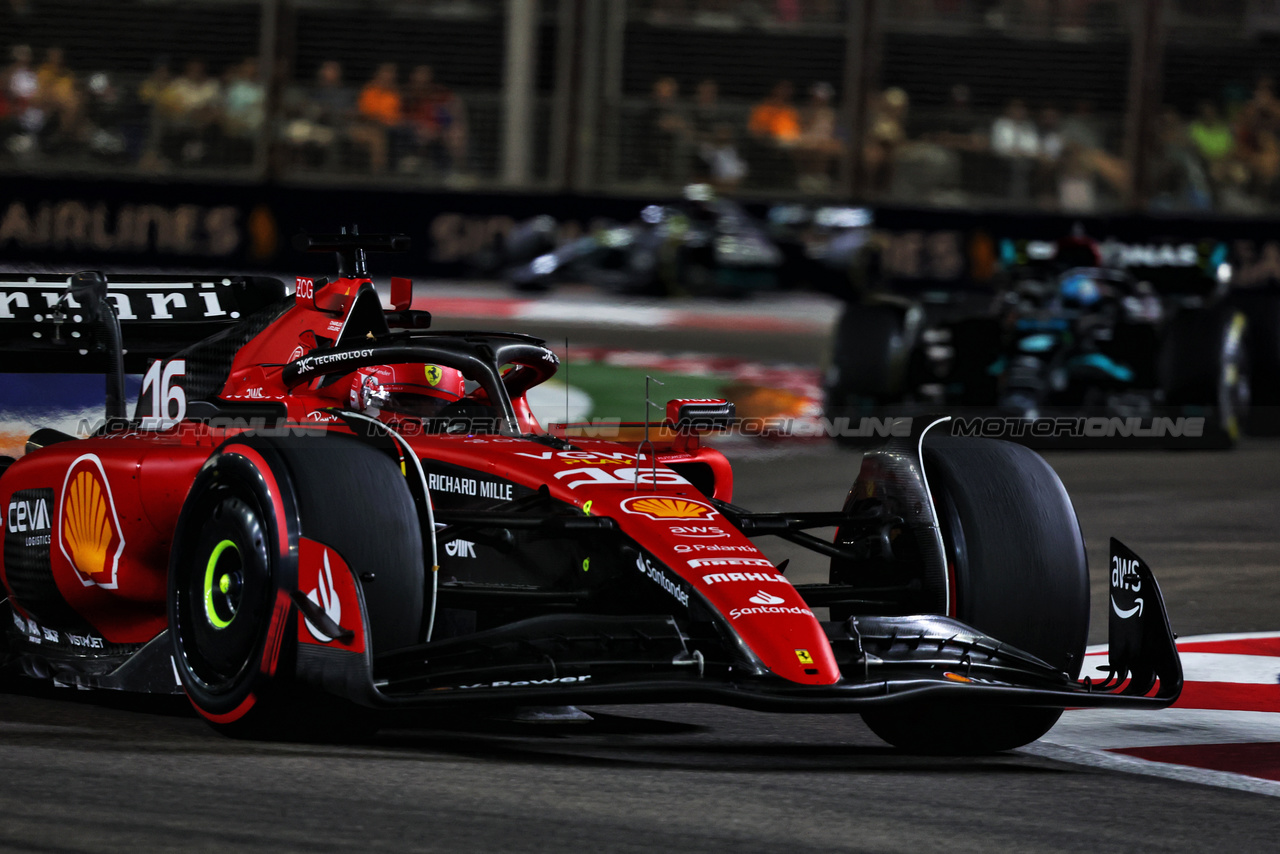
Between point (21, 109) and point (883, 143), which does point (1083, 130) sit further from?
point (21, 109)

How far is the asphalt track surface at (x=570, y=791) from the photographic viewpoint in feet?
14.0

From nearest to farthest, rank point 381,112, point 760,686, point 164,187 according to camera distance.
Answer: point 760,686, point 164,187, point 381,112

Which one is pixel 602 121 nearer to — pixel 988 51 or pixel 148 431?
pixel 988 51

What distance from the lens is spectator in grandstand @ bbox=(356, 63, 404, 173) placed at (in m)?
19.6

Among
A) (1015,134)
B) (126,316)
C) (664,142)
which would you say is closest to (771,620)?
(126,316)

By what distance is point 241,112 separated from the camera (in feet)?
64.5

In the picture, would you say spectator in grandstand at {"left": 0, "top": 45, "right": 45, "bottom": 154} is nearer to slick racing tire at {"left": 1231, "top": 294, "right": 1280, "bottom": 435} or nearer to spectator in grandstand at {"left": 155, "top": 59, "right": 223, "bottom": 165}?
spectator in grandstand at {"left": 155, "top": 59, "right": 223, "bottom": 165}

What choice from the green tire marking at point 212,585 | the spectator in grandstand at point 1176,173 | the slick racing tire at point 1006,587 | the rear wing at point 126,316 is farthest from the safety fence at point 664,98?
the green tire marking at point 212,585

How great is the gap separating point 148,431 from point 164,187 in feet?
41.6

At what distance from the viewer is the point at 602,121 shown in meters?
19.8

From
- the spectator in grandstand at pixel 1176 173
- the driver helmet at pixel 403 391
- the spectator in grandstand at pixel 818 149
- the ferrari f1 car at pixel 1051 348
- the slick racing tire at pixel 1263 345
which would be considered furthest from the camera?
the spectator in grandstand at pixel 818 149

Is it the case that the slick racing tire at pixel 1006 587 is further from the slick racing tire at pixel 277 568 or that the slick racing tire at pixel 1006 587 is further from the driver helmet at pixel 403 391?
the driver helmet at pixel 403 391

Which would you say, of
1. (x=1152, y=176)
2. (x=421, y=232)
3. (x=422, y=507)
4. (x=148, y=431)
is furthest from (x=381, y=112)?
(x=422, y=507)

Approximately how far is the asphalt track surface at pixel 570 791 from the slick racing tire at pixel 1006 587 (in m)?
0.11
